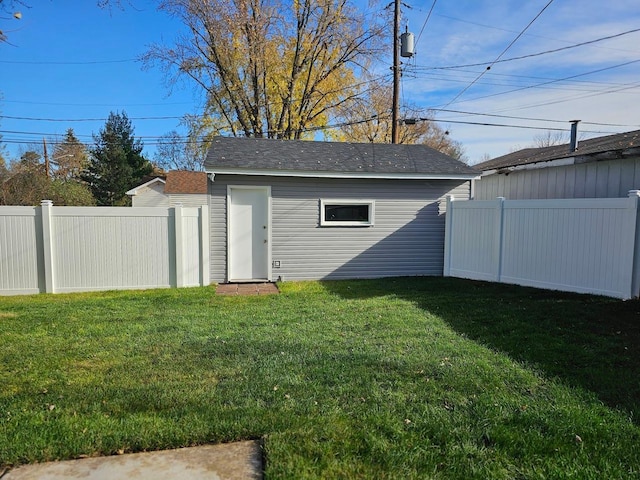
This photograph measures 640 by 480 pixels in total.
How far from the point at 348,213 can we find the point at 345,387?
6407 millimetres

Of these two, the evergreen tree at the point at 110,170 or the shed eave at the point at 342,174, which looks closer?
the shed eave at the point at 342,174

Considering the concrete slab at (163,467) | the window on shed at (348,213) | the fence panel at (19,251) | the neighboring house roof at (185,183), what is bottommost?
the concrete slab at (163,467)

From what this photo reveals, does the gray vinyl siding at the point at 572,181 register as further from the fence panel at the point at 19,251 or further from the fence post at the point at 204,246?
the fence panel at the point at 19,251

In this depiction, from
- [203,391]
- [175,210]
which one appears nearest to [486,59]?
[175,210]

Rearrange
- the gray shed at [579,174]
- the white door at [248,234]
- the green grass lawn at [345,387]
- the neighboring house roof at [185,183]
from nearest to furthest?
1. the green grass lawn at [345,387]
2. the gray shed at [579,174]
3. the white door at [248,234]
4. the neighboring house roof at [185,183]

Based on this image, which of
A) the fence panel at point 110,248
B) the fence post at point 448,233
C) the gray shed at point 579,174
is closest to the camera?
the gray shed at point 579,174

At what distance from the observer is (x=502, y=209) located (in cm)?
811

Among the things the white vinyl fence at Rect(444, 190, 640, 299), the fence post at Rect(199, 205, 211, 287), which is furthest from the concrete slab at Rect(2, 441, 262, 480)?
the white vinyl fence at Rect(444, 190, 640, 299)

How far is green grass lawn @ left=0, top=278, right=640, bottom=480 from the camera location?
8.08 feet

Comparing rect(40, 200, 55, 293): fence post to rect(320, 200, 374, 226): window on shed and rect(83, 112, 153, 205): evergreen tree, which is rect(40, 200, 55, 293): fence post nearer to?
rect(320, 200, 374, 226): window on shed

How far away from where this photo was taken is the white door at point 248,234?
881 centimetres

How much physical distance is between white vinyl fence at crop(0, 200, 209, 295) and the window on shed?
2735mm

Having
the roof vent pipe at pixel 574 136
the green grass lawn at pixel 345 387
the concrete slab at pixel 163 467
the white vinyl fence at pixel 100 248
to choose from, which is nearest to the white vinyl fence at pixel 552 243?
the green grass lawn at pixel 345 387

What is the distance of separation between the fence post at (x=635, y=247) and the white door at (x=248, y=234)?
6.48 meters
